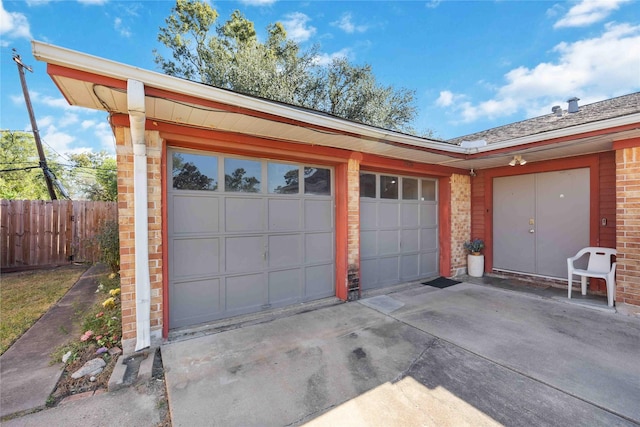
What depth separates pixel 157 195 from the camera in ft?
9.64

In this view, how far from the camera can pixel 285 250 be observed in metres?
3.97

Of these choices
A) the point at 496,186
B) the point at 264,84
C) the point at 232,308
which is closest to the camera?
the point at 232,308

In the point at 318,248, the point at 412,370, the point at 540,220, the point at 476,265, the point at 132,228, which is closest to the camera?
the point at 412,370

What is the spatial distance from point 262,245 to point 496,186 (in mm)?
5474

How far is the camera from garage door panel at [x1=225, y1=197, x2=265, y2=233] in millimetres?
3529

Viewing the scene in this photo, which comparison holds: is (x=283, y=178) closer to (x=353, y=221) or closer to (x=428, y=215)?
(x=353, y=221)

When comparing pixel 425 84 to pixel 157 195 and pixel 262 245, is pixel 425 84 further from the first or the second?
pixel 157 195

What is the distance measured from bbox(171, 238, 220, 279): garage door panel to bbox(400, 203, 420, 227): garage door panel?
143 inches

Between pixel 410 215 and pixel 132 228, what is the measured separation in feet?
15.5

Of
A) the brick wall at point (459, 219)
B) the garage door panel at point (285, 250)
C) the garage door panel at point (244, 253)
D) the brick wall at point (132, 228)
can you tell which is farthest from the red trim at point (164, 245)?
the brick wall at point (459, 219)

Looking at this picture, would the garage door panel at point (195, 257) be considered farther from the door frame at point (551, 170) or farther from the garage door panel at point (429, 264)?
the door frame at point (551, 170)

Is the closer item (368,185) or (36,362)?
(36,362)

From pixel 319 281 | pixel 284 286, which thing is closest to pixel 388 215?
pixel 319 281

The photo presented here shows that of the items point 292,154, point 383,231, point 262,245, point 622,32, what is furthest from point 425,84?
point 262,245
